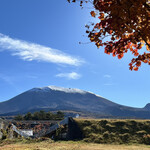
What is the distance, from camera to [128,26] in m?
6.51

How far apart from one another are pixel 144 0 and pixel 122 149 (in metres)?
11.7

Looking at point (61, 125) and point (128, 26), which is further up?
point (128, 26)

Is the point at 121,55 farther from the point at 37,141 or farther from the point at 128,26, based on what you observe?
the point at 37,141

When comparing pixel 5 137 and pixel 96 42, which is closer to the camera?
pixel 96 42

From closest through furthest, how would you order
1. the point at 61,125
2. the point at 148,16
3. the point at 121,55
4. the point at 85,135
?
the point at 148,16
the point at 121,55
the point at 85,135
the point at 61,125

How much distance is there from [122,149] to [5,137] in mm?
12652

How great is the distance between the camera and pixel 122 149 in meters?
14.3

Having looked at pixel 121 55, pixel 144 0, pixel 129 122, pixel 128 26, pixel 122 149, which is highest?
pixel 144 0

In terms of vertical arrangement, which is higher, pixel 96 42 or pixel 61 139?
pixel 96 42

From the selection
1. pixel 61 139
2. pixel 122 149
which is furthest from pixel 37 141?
pixel 122 149

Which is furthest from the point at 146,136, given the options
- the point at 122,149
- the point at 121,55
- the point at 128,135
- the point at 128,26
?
the point at 128,26

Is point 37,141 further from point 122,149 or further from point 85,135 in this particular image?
point 122,149

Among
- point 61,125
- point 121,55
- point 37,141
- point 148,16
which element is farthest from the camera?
point 61,125

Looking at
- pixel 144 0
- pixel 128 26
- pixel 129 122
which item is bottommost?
pixel 129 122
